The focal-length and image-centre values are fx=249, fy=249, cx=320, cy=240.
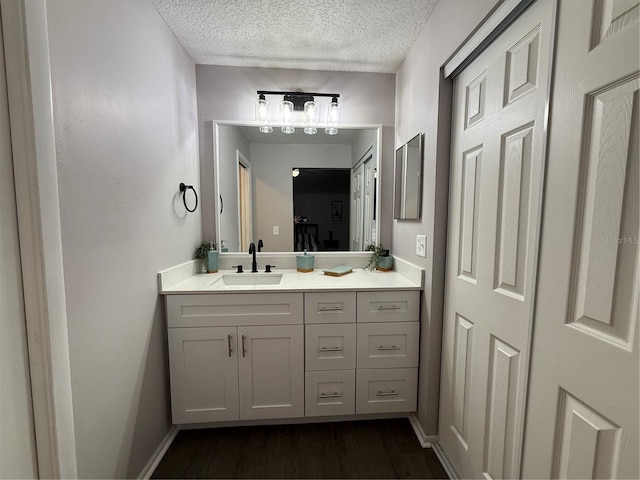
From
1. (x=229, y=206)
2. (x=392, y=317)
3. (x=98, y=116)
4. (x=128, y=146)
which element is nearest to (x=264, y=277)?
(x=229, y=206)

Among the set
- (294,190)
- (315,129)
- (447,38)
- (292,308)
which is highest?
(447,38)

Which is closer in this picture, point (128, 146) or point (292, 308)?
point (128, 146)

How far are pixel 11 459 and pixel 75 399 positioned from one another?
0.57 ft

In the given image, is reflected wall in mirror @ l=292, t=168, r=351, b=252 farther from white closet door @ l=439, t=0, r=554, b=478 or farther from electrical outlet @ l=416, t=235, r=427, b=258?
white closet door @ l=439, t=0, r=554, b=478

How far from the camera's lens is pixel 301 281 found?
1.59 metres

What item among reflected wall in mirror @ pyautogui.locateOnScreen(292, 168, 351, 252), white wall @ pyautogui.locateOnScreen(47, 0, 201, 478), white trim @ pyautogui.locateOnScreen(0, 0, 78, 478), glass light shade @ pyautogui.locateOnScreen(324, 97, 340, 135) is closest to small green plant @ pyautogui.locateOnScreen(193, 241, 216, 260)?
white wall @ pyautogui.locateOnScreen(47, 0, 201, 478)

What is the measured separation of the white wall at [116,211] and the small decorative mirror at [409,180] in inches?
56.6

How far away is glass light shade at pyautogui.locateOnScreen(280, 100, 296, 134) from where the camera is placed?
181 cm

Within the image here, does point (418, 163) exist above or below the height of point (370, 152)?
below

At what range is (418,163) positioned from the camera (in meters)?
1.47

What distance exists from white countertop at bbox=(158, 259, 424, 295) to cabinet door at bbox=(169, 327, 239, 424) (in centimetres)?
23

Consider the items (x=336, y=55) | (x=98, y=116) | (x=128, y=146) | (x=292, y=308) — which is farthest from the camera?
(x=336, y=55)

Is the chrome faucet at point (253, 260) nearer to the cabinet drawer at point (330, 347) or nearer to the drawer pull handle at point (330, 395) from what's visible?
the cabinet drawer at point (330, 347)

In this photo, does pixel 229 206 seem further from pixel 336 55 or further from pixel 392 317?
pixel 392 317
